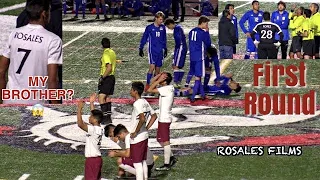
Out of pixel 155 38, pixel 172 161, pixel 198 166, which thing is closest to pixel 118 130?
pixel 172 161

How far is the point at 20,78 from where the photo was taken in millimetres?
11961

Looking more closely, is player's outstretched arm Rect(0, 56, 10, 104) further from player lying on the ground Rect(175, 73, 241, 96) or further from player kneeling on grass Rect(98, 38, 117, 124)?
player lying on the ground Rect(175, 73, 241, 96)

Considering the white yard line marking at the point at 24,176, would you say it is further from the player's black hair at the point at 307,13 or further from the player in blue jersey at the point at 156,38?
the player's black hair at the point at 307,13

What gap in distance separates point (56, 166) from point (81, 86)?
1093cm

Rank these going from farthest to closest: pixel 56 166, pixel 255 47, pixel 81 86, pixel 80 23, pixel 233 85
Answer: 1. pixel 80 23
2. pixel 255 47
3. pixel 81 86
4. pixel 233 85
5. pixel 56 166

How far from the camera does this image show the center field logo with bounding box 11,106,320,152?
21.5m

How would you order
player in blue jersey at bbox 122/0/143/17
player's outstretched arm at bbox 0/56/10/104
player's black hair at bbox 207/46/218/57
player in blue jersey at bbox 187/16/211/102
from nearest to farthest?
player's outstretched arm at bbox 0/56/10/104, player in blue jersey at bbox 187/16/211/102, player's black hair at bbox 207/46/218/57, player in blue jersey at bbox 122/0/143/17

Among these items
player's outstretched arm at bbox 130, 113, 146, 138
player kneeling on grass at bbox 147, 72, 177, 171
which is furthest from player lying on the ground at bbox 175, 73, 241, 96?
player's outstretched arm at bbox 130, 113, 146, 138

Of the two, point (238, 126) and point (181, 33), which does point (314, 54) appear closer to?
point (181, 33)

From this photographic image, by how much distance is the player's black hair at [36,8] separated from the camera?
1159 centimetres

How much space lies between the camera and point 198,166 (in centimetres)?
1912

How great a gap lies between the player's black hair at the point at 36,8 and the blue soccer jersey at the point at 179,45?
53.0 ft

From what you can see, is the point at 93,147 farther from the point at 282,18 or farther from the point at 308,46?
the point at 308,46

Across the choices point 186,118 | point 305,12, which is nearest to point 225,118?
point 186,118
